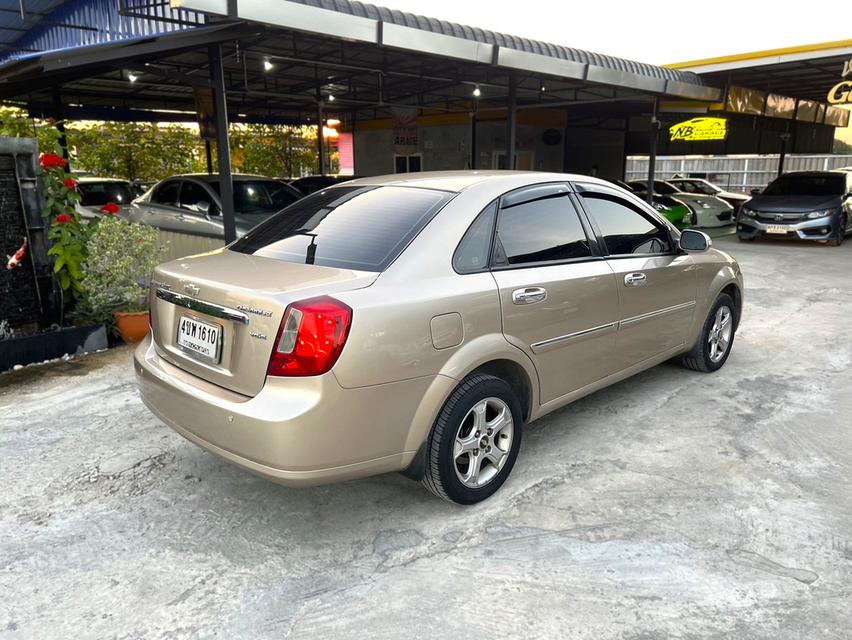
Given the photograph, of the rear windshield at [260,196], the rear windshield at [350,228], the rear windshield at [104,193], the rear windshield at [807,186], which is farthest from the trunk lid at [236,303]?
the rear windshield at [807,186]

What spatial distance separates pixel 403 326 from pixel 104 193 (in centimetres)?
1261

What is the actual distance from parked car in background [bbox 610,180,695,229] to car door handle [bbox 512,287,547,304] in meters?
11.4

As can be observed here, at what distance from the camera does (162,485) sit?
329 centimetres

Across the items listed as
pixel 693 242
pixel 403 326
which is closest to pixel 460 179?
pixel 403 326

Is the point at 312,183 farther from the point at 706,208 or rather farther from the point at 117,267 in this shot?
the point at 706,208

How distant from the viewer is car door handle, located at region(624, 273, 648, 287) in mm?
3773

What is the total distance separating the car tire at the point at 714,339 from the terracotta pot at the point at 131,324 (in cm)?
474

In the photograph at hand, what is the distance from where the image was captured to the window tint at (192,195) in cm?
891

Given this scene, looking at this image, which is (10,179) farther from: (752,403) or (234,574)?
(752,403)

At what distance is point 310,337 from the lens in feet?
7.93

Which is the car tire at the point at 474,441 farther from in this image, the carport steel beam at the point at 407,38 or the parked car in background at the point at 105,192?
the parked car in background at the point at 105,192

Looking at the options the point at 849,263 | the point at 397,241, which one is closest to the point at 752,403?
the point at 397,241

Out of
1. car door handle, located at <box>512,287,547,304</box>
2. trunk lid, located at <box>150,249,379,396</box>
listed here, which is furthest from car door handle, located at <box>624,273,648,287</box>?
trunk lid, located at <box>150,249,379,396</box>

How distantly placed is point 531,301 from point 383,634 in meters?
1.65
